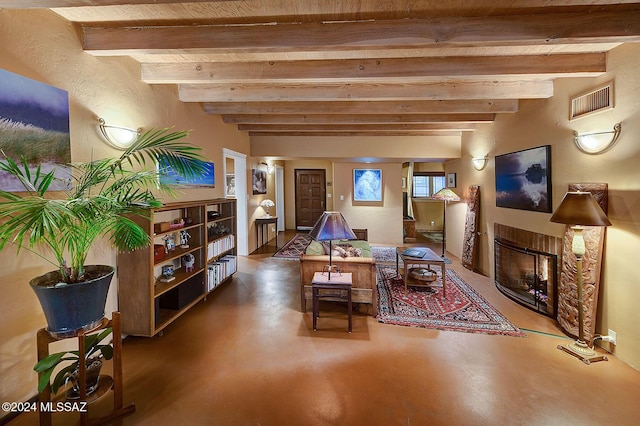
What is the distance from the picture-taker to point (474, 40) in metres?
1.82

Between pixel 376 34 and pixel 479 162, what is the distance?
3438mm

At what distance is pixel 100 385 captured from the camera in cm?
168

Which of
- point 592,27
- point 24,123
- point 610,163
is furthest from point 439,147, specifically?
point 24,123

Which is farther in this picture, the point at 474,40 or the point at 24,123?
the point at 474,40

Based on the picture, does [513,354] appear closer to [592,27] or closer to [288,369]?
[288,369]

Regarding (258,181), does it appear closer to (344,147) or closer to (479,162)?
(344,147)

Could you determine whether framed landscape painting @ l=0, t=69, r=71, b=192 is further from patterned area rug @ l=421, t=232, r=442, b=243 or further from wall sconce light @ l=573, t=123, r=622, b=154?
patterned area rug @ l=421, t=232, r=442, b=243

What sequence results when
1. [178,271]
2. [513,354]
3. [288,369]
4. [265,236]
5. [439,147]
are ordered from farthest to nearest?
1. [265,236]
2. [439,147]
3. [178,271]
4. [513,354]
5. [288,369]

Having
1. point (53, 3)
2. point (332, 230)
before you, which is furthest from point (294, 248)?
point (53, 3)

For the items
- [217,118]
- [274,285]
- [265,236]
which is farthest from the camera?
[265,236]

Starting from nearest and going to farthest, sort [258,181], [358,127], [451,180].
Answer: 1. [358,127]
2. [451,180]
3. [258,181]

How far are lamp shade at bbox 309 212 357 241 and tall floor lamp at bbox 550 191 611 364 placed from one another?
1.74 m

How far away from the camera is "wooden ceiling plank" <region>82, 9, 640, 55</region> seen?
1.77 meters

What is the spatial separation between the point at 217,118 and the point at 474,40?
3.61m
